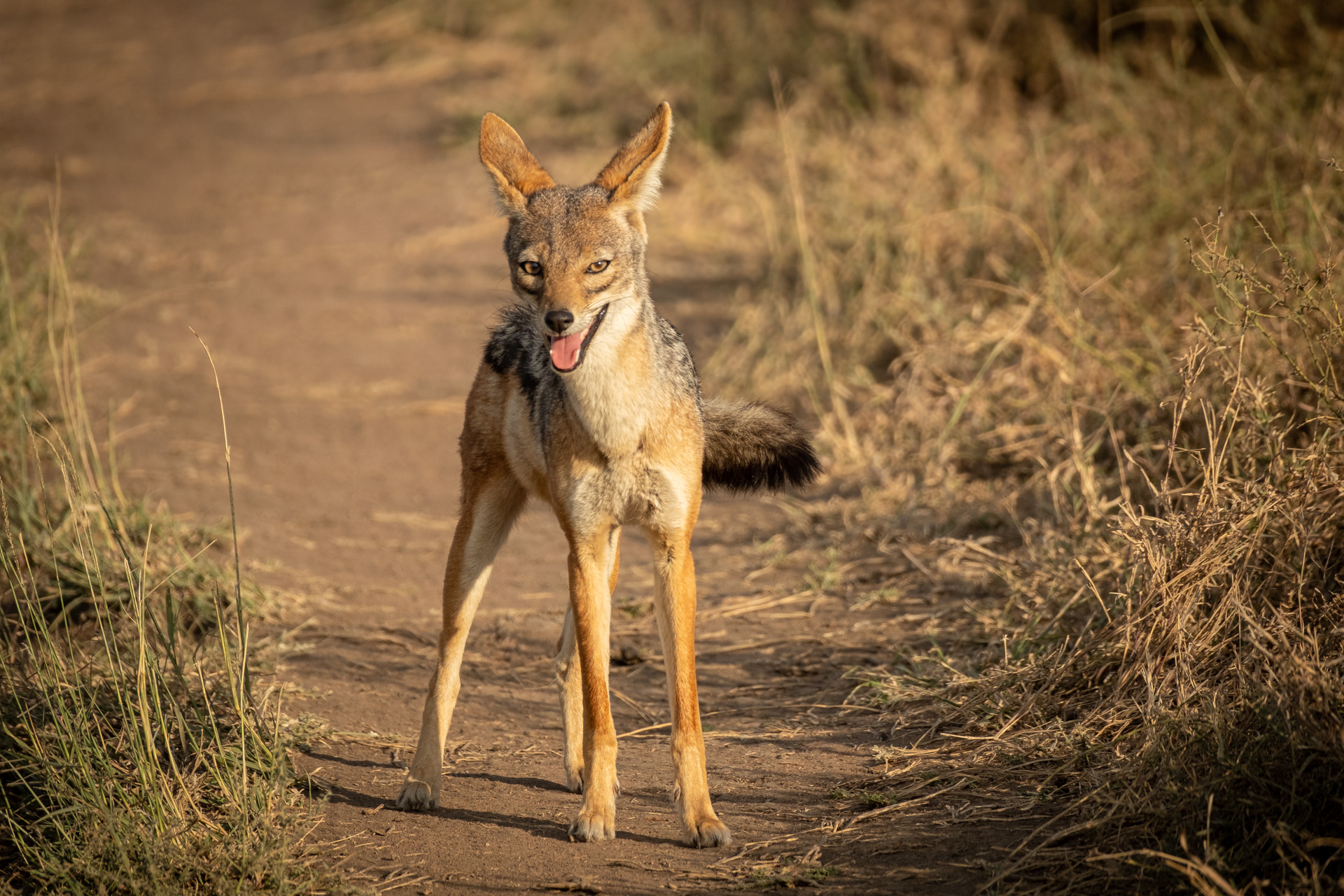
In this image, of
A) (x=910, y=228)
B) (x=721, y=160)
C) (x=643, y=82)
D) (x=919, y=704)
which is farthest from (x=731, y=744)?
(x=643, y=82)

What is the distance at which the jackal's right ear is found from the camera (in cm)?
450

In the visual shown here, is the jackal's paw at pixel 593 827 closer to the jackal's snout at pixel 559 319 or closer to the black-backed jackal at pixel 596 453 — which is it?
the black-backed jackal at pixel 596 453

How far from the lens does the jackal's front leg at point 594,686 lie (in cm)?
402

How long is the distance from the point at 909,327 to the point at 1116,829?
18.0 ft

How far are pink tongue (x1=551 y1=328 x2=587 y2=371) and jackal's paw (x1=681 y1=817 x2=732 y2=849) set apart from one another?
5.29 feet

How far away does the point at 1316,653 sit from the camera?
3.64m

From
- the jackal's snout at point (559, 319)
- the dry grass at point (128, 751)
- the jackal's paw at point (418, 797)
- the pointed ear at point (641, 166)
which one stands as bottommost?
the jackal's paw at point (418, 797)

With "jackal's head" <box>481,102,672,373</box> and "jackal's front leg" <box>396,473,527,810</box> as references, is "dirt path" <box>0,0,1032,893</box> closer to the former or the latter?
"jackal's front leg" <box>396,473,527,810</box>

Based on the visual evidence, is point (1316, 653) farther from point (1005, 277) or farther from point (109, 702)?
point (1005, 277)

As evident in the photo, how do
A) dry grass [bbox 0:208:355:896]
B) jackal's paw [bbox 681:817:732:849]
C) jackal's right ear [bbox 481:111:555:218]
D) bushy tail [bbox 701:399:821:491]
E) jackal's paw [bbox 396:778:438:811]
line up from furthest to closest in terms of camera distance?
bushy tail [bbox 701:399:821:491]
jackal's right ear [bbox 481:111:555:218]
jackal's paw [bbox 396:778:438:811]
jackal's paw [bbox 681:817:732:849]
dry grass [bbox 0:208:355:896]

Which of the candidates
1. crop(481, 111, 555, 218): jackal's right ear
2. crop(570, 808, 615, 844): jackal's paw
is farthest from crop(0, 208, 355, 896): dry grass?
crop(481, 111, 555, 218): jackal's right ear

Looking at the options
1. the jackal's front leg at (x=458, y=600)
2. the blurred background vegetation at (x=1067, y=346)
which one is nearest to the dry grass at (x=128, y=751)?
the jackal's front leg at (x=458, y=600)

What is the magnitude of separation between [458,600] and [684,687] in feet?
3.45

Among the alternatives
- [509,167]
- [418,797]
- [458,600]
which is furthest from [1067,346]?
[418,797]
